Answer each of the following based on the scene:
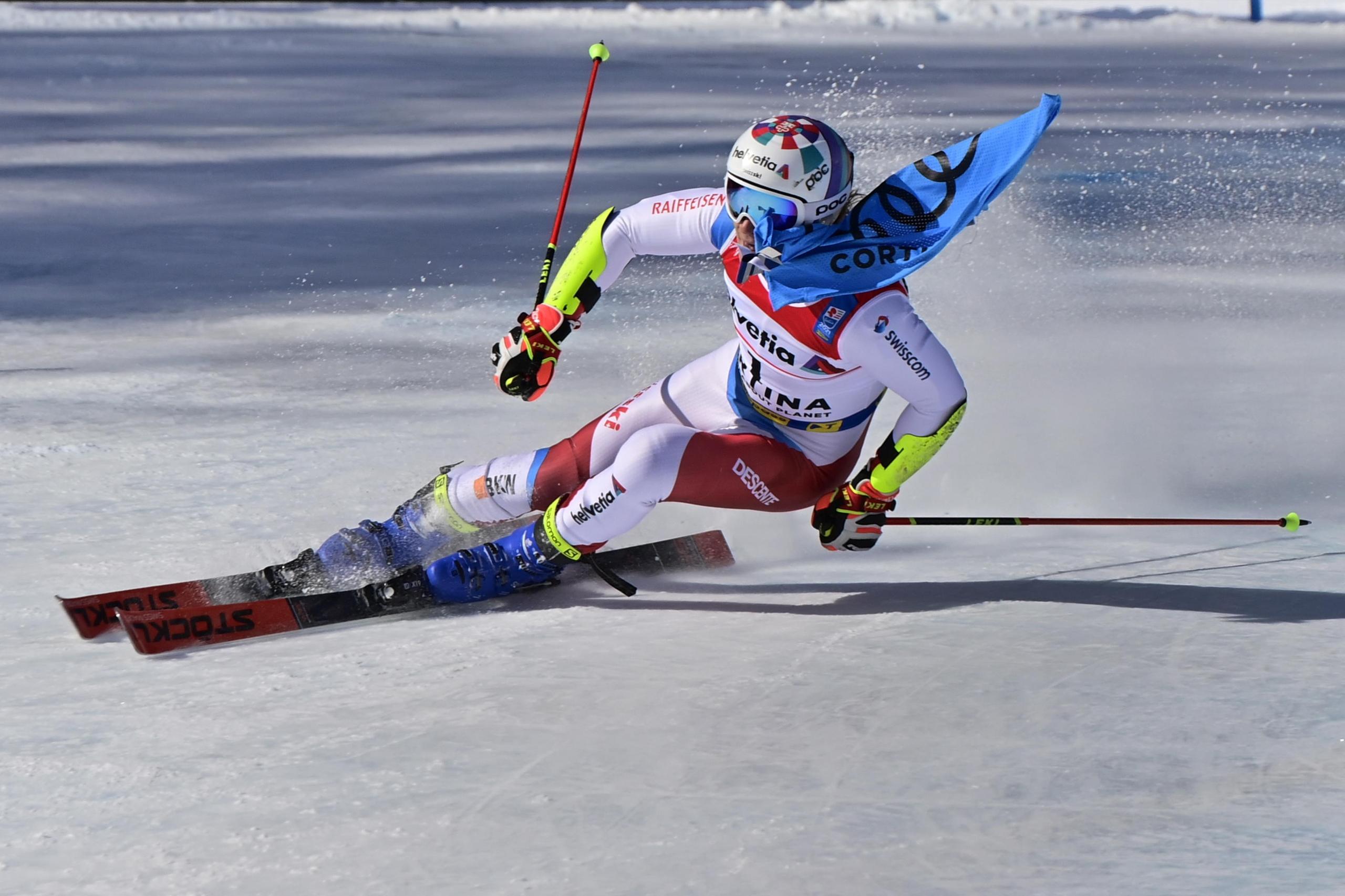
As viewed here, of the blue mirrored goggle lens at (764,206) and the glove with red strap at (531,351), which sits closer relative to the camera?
the blue mirrored goggle lens at (764,206)

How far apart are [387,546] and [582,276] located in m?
0.79

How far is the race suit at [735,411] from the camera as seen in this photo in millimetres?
3582

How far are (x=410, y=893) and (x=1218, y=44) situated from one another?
69.2ft

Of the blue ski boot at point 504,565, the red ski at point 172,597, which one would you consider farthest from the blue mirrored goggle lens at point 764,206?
the red ski at point 172,597

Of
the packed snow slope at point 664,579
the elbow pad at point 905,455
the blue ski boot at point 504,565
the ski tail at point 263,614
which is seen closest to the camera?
the packed snow slope at point 664,579

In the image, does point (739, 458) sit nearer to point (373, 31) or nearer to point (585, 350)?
point (585, 350)

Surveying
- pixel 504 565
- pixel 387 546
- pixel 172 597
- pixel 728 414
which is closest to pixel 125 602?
pixel 172 597

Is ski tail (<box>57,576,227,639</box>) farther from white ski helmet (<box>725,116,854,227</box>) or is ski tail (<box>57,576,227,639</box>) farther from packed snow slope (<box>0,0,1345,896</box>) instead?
white ski helmet (<box>725,116,854,227</box>)

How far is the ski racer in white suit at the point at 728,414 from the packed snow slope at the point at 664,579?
219 mm

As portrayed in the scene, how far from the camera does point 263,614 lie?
11.8ft

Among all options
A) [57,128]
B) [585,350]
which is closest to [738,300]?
[585,350]

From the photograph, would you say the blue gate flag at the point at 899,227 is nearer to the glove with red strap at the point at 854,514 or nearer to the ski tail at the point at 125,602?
the glove with red strap at the point at 854,514

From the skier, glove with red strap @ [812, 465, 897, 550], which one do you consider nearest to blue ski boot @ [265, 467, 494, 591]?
the skier

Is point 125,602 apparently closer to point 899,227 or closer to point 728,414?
point 728,414
